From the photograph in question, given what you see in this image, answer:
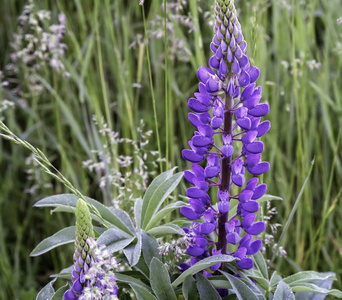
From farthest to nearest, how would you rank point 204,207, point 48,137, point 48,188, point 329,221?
1. point 48,137
2. point 48,188
3. point 329,221
4. point 204,207

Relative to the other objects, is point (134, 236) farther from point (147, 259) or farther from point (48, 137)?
point (48, 137)

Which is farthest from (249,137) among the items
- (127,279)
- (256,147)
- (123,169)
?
(123,169)

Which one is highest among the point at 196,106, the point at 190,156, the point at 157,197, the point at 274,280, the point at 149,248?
the point at 196,106

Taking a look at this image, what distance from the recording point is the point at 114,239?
126cm

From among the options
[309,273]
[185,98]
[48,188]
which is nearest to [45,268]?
[48,188]

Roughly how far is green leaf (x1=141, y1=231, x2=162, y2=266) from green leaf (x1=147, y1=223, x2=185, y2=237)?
0.05 feet

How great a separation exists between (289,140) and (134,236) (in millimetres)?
1182

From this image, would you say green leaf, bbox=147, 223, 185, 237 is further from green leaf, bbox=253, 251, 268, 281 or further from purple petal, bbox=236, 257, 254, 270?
green leaf, bbox=253, 251, 268, 281

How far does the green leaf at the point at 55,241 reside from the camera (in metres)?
1.27

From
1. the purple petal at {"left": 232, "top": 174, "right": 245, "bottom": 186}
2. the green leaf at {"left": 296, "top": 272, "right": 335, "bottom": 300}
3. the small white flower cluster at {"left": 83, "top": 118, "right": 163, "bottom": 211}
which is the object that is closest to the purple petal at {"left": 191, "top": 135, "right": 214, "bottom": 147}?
the purple petal at {"left": 232, "top": 174, "right": 245, "bottom": 186}

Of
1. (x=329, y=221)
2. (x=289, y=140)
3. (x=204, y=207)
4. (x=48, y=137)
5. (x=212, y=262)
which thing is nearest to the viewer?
(x=212, y=262)

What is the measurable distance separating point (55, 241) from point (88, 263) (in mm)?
274

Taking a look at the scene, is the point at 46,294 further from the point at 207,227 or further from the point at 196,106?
the point at 196,106

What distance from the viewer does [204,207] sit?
1.25m
